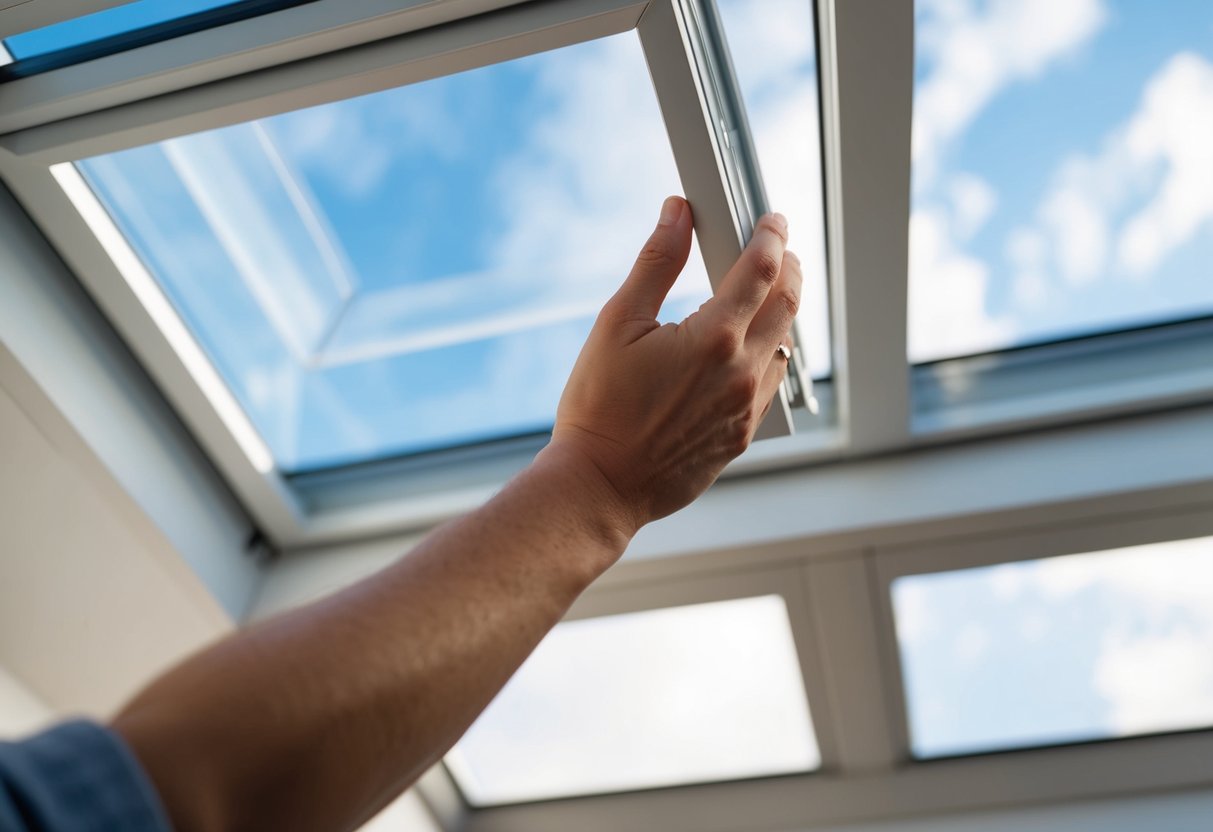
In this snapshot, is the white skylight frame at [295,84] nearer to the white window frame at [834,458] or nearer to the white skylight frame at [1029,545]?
the white window frame at [834,458]

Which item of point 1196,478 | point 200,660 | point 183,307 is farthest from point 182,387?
point 1196,478

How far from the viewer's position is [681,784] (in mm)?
1627

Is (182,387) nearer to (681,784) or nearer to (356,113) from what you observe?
(356,113)

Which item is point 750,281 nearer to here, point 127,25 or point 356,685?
point 356,685

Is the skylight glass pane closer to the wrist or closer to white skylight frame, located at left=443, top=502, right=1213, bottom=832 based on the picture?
white skylight frame, located at left=443, top=502, right=1213, bottom=832

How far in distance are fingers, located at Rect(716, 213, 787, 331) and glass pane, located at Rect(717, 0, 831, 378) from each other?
0.30m

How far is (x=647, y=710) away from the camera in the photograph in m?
1.57

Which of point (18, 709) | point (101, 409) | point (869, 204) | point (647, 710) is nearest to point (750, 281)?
point (869, 204)

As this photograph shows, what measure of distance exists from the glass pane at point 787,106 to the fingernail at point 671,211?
0.21 m

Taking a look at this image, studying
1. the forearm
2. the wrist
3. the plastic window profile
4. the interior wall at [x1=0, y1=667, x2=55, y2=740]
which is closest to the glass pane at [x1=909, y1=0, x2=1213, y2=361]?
the plastic window profile

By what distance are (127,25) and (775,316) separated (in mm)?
796

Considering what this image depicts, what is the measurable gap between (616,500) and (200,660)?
31 cm

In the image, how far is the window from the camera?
3.40 ft

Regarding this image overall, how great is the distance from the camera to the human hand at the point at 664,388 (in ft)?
2.31
